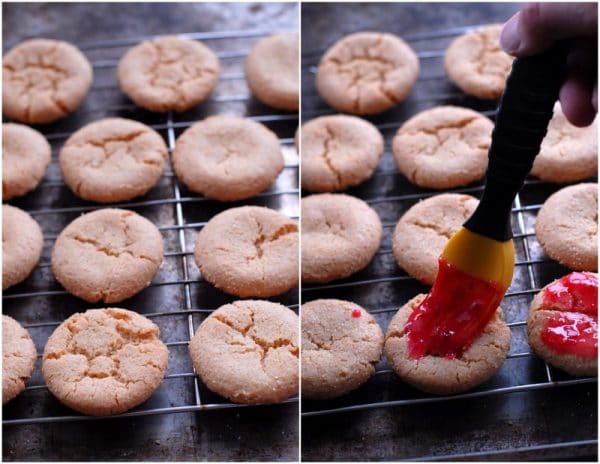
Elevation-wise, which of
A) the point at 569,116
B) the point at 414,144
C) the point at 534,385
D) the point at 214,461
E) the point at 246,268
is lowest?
the point at 214,461

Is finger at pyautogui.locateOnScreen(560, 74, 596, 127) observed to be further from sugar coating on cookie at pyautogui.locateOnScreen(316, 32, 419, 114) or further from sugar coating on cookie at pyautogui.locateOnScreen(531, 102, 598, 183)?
sugar coating on cookie at pyautogui.locateOnScreen(316, 32, 419, 114)

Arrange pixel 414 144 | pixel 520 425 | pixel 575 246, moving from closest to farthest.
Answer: pixel 520 425 → pixel 575 246 → pixel 414 144

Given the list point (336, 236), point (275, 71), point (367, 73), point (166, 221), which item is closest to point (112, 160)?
point (166, 221)

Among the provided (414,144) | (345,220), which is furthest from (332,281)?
(414,144)

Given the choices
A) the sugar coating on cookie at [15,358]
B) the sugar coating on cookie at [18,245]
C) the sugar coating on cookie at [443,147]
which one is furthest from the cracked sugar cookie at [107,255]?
the sugar coating on cookie at [443,147]

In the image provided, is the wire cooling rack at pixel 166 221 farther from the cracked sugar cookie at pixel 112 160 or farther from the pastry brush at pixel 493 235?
the pastry brush at pixel 493 235

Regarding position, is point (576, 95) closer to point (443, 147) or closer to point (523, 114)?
point (523, 114)

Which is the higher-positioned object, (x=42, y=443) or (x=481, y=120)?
(x=481, y=120)

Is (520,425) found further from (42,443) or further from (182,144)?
(182,144)
